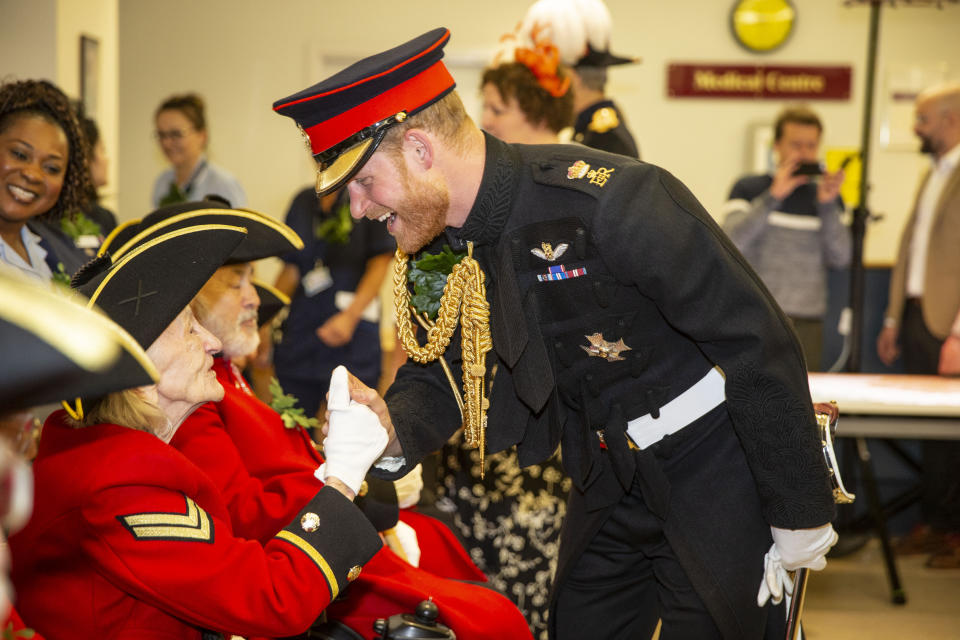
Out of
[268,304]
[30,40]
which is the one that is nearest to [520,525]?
[268,304]

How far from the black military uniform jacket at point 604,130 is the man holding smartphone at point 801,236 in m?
1.28

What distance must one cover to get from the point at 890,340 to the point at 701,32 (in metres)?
4.15

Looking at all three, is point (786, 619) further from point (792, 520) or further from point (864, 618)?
point (864, 618)

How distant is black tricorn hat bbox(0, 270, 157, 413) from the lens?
2.04 feet

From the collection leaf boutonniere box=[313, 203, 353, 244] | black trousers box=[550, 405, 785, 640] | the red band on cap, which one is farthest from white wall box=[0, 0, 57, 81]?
black trousers box=[550, 405, 785, 640]

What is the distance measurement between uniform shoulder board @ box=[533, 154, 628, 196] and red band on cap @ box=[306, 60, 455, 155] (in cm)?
23

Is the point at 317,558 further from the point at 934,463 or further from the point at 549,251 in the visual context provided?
the point at 934,463

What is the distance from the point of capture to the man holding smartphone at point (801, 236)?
444 centimetres

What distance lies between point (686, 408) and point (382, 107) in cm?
74

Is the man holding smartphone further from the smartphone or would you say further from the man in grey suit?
the man in grey suit

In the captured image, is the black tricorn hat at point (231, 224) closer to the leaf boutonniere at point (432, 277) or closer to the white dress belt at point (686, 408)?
the leaf boutonniere at point (432, 277)

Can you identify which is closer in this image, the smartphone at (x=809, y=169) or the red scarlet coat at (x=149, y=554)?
the red scarlet coat at (x=149, y=554)

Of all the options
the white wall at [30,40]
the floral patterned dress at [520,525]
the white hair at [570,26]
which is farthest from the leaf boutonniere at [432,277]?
the white wall at [30,40]

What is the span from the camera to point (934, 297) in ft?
14.0
